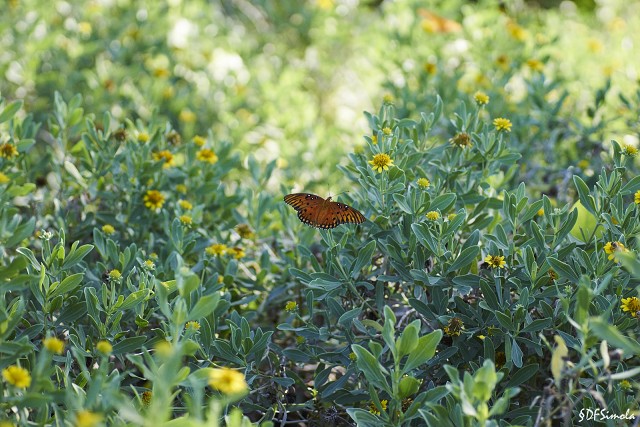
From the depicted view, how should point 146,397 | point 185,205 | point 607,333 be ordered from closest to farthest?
point 607,333 < point 146,397 < point 185,205

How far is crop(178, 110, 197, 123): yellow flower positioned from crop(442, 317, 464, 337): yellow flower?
2080 millimetres

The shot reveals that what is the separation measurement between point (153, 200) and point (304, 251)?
22.5 inches

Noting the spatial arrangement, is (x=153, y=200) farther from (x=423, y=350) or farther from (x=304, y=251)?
(x=423, y=350)

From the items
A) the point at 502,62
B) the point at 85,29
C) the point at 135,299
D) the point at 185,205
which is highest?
the point at 502,62

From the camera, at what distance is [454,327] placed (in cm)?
169

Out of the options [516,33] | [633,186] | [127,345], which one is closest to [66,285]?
[127,345]

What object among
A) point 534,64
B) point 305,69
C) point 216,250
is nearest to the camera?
point 216,250

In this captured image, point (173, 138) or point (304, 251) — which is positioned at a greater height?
point (173, 138)

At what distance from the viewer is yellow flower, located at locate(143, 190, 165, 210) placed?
2.21 metres

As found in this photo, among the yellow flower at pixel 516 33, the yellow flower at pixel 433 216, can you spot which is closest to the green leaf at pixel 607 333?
the yellow flower at pixel 433 216

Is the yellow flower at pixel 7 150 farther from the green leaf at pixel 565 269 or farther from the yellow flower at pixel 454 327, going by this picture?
the green leaf at pixel 565 269

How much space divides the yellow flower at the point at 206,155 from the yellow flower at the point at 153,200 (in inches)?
7.5

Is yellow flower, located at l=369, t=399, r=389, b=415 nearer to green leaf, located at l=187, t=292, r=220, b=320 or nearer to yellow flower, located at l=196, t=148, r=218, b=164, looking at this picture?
green leaf, located at l=187, t=292, r=220, b=320

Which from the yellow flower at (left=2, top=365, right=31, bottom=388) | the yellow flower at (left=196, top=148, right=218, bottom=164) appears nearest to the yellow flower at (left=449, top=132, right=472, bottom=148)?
the yellow flower at (left=196, top=148, right=218, bottom=164)
